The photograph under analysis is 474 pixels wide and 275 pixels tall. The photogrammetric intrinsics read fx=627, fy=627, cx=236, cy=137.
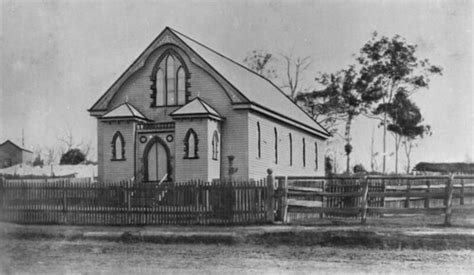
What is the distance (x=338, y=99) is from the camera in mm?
50125

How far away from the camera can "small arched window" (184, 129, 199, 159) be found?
97.9 feet

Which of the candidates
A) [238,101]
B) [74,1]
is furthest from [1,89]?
[238,101]

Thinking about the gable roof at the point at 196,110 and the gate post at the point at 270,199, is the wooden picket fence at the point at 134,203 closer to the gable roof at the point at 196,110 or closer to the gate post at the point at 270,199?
the gate post at the point at 270,199

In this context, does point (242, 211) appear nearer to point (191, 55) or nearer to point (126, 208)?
point (126, 208)

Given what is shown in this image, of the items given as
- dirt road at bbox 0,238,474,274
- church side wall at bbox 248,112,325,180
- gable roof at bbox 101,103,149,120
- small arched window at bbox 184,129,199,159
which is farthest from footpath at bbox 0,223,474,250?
church side wall at bbox 248,112,325,180

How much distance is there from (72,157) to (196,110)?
3961cm

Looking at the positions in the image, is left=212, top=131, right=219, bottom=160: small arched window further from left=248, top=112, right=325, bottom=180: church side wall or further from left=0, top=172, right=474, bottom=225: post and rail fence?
left=0, top=172, right=474, bottom=225: post and rail fence

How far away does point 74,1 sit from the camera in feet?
60.8

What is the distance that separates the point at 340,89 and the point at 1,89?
34.1m

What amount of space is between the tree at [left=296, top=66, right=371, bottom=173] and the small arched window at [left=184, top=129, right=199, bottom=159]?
614 inches

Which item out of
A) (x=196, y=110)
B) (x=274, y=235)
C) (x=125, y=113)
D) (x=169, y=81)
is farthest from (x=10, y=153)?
(x=274, y=235)

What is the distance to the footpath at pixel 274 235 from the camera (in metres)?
16.9

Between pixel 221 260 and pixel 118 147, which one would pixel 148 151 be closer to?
pixel 118 147

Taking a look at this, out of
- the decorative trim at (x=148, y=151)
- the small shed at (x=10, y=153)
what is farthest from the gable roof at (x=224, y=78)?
the small shed at (x=10, y=153)
